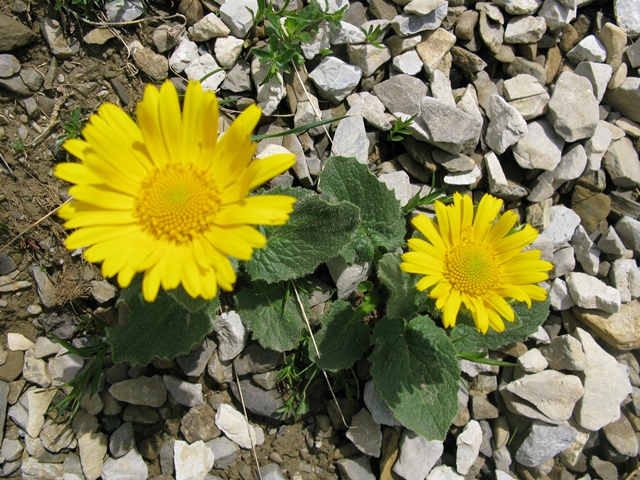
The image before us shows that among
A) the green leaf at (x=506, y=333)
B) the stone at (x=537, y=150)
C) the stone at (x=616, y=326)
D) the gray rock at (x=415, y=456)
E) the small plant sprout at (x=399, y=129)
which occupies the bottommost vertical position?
the gray rock at (x=415, y=456)

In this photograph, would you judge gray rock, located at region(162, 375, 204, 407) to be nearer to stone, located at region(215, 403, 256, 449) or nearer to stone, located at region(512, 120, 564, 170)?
stone, located at region(215, 403, 256, 449)

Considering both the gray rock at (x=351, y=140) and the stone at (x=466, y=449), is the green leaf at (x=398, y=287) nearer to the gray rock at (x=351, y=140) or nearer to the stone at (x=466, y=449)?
the gray rock at (x=351, y=140)

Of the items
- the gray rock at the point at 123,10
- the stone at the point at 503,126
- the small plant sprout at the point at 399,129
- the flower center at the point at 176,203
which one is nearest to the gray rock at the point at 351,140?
the small plant sprout at the point at 399,129

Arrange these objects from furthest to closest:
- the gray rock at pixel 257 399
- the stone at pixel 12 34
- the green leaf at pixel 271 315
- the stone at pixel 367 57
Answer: the stone at pixel 367 57, the gray rock at pixel 257 399, the green leaf at pixel 271 315, the stone at pixel 12 34

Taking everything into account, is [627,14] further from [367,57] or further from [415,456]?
[415,456]

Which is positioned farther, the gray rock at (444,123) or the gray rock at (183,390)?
the gray rock at (444,123)

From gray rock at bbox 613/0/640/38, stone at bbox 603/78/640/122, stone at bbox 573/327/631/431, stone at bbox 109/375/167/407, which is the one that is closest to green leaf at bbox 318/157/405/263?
stone at bbox 109/375/167/407

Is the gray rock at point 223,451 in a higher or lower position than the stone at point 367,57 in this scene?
lower

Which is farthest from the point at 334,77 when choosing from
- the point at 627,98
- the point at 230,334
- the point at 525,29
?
the point at 627,98
